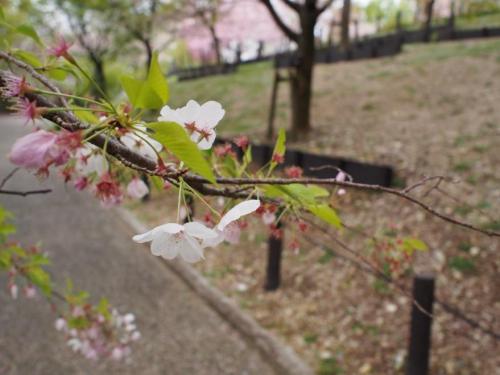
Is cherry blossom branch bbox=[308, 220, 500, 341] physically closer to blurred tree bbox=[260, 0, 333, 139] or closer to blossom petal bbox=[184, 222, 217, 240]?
blossom petal bbox=[184, 222, 217, 240]

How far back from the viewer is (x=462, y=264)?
3.29m

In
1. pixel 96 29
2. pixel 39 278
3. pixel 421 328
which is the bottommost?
pixel 421 328

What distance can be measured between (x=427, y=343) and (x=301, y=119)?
4.45m

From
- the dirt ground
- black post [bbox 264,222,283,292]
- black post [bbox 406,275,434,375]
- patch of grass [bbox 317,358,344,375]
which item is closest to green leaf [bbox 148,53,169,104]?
the dirt ground

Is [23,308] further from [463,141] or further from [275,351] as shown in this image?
[463,141]

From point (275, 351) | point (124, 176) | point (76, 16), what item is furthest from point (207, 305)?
point (76, 16)

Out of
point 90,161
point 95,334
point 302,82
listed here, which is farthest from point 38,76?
point 302,82

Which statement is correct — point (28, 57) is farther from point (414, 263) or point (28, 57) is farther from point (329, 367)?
point (414, 263)

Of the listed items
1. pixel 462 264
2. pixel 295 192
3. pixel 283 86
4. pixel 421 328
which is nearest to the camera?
pixel 295 192

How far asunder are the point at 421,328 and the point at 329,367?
69 centimetres

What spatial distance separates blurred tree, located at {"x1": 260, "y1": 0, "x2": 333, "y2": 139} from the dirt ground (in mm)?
307

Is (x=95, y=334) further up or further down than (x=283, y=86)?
further down

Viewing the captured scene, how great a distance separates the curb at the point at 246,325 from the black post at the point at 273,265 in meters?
0.35

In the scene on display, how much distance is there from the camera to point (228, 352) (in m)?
3.12
